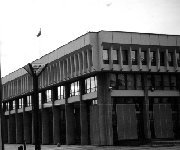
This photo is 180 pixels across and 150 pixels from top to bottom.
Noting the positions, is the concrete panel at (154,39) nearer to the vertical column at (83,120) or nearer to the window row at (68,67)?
the window row at (68,67)

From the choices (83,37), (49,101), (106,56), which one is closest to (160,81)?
(106,56)

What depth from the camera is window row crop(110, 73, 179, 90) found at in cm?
4291

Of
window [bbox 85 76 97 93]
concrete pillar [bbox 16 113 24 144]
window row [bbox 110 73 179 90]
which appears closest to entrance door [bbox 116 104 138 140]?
window row [bbox 110 73 179 90]

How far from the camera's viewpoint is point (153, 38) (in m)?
44.8

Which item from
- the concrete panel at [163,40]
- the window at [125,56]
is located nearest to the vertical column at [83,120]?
the window at [125,56]

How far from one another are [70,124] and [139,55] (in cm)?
1409

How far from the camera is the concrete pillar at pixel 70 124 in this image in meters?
49.4

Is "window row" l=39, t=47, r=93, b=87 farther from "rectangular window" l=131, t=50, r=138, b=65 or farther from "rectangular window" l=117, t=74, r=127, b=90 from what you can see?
"rectangular window" l=131, t=50, r=138, b=65

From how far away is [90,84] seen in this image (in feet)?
146

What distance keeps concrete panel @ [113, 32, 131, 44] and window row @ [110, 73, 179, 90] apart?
13.1 feet

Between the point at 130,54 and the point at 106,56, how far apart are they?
9.69ft

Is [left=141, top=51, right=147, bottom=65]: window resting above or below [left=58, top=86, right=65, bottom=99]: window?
above

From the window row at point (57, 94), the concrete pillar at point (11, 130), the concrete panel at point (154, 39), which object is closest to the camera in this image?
the window row at point (57, 94)

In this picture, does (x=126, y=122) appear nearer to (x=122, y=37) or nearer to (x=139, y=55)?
(x=139, y=55)
